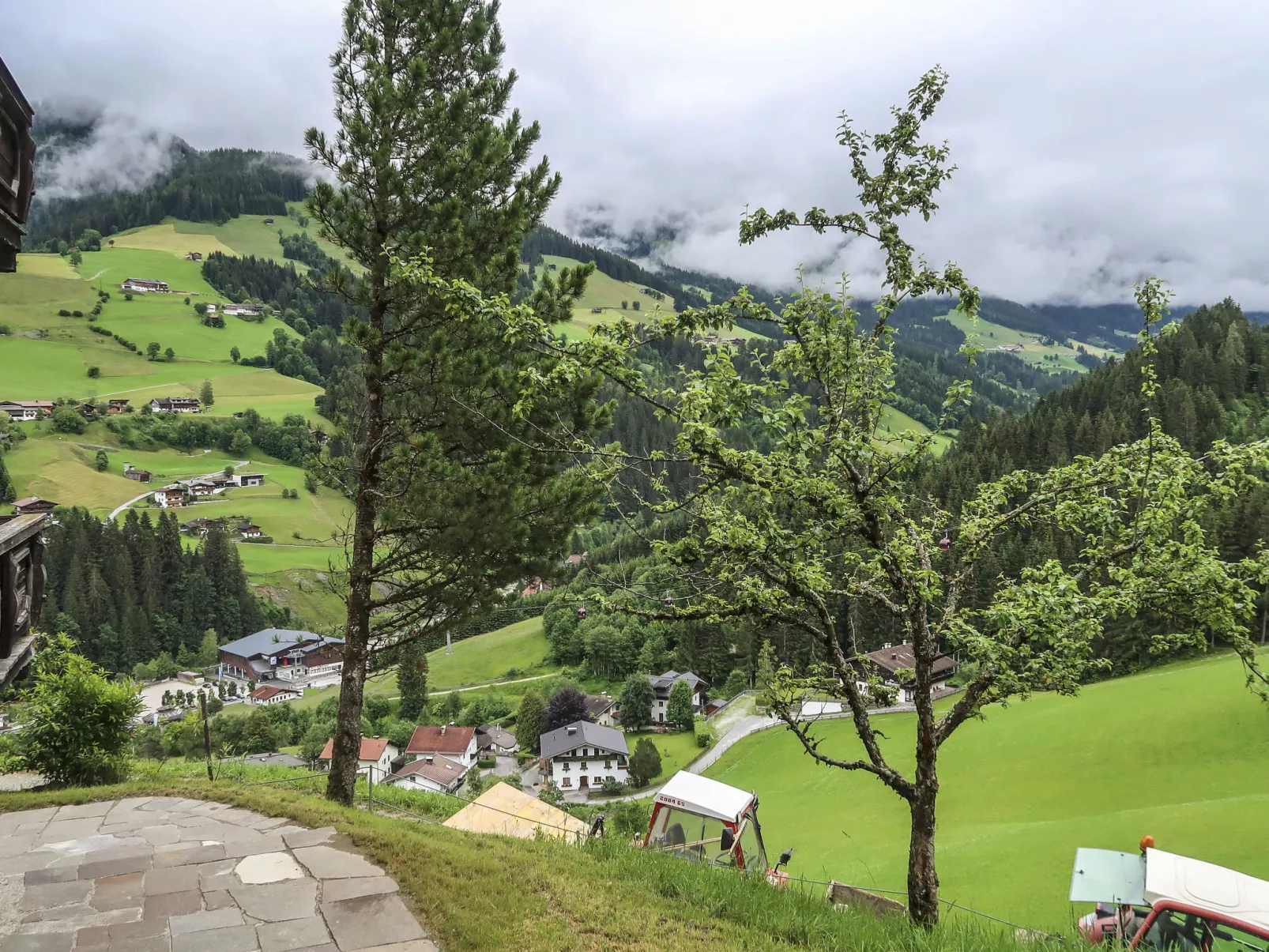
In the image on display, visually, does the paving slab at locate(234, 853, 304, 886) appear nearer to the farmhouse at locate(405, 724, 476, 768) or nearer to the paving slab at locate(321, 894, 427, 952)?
the paving slab at locate(321, 894, 427, 952)

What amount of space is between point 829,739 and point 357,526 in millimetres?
40591

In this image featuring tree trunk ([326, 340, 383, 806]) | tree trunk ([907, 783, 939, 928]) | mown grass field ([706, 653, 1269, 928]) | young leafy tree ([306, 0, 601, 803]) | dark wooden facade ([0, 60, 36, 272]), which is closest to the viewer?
dark wooden facade ([0, 60, 36, 272])

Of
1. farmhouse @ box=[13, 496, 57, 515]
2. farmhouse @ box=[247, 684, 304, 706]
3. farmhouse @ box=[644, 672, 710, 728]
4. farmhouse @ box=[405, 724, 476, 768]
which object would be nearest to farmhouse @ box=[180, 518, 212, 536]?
farmhouse @ box=[247, 684, 304, 706]

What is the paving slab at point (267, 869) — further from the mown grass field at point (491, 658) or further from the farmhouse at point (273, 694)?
the farmhouse at point (273, 694)

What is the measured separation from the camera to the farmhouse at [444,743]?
5575 cm

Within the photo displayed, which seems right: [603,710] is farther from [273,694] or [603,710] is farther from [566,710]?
[273,694]

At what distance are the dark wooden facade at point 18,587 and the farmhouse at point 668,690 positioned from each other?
198 ft

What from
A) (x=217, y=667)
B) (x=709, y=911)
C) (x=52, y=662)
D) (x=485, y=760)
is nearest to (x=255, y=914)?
(x=709, y=911)

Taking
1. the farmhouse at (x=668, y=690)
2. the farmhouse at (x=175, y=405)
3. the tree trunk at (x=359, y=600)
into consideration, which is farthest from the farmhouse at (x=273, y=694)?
the farmhouse at (x=175, y=405)

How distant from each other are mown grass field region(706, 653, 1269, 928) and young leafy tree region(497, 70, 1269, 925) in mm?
12626

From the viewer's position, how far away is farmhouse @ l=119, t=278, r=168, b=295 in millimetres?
189250

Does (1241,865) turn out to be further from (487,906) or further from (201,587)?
(201,587)

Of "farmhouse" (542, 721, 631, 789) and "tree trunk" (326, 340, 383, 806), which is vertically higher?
"tree trunk" (326, 340, 383, 806)

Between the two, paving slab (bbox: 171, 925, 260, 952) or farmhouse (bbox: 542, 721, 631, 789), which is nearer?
paving slab (bbox: 171, 925, 260, 952)
